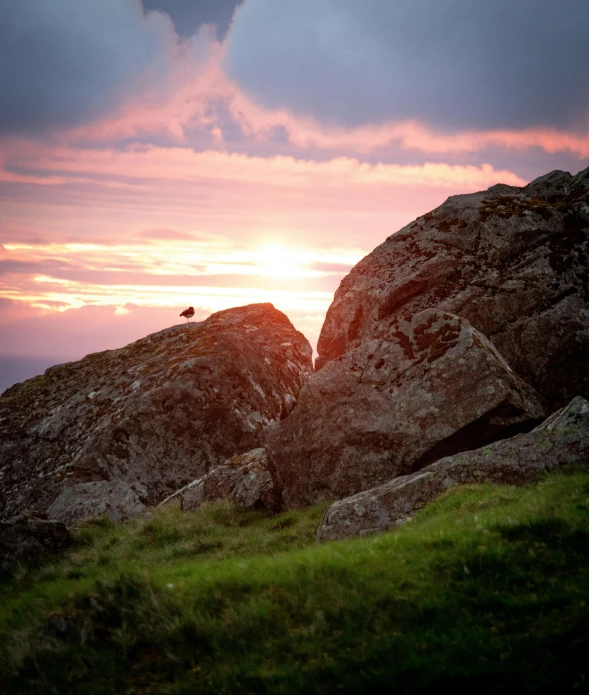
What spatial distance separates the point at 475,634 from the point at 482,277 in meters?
15.9

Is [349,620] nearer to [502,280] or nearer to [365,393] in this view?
[365,393]

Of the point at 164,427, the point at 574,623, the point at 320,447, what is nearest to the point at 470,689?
the point at 574,623

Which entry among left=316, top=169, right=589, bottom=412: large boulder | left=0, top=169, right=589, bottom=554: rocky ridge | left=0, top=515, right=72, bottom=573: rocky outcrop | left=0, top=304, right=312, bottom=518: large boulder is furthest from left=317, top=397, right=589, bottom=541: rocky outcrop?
left=0, top=304, right=312, bottom=518: large boulder

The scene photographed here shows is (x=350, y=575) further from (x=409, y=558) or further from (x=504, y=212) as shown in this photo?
(x=504, y=212)

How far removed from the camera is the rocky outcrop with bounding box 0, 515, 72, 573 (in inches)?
574

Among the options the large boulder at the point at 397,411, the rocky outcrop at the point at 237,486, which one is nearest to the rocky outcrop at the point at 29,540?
the rocky outcrop at the point at 237,486

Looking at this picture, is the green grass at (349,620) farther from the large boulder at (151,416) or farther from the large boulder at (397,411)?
the large boulder at (151,416)

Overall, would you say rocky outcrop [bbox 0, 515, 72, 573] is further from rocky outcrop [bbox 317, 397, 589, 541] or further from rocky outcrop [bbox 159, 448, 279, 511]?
rocky outcrop [bbox 317, 397, 589, 541]

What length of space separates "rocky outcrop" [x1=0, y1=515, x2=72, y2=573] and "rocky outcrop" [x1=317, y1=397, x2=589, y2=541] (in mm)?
7226

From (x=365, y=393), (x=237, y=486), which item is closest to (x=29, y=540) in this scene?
(x=237, y=486)

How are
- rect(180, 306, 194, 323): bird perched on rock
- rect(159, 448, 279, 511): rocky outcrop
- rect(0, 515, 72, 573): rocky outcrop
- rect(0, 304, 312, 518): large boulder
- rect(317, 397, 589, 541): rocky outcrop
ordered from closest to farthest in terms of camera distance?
rect(317, 397, 589, 541): rocky outcrop → rect(0, 515, 72, 573): rocky outcrop → rect(159, 448, 279, 511): rocky outcrop → rect(0, 304, 312, 518): large boulder → rect(180, 306, 194, 323): bird perched on rock

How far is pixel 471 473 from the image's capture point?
1384cm

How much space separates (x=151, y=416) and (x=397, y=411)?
998 centimetres

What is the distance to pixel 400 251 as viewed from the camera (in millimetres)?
24172
